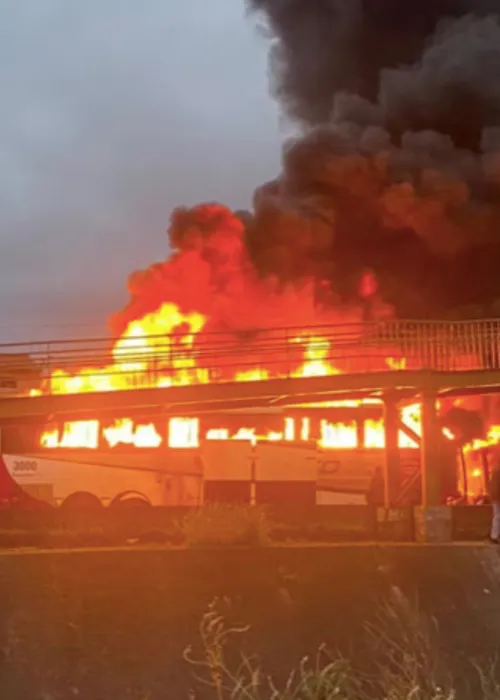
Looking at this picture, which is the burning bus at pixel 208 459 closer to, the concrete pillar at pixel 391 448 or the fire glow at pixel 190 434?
the fire glow at pixel 190 434

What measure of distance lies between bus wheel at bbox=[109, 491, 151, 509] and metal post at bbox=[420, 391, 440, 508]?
21.5 feet

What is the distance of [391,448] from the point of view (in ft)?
62.4

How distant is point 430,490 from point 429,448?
89 centimetres

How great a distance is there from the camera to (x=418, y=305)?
120ft

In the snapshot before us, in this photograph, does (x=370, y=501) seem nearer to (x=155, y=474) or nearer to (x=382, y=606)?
(x=155, y=474)

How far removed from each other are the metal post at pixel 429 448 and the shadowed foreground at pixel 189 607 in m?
5.72

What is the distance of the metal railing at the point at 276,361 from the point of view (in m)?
20.5

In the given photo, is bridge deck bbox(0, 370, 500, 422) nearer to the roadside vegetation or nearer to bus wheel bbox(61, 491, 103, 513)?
bus wheel bbox(61, 491, 103, 513)

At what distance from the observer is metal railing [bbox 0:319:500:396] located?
806 inches

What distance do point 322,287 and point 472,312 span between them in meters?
6.42

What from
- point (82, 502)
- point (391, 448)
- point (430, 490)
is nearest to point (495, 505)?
point (430, 490)

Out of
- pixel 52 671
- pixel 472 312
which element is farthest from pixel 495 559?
pixel 472 312

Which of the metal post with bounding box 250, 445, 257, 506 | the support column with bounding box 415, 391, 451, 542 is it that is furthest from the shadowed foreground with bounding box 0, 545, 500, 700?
the metal post with bounding box 250, 445, 257, 506

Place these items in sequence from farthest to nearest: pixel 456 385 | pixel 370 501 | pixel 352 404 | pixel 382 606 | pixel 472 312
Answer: pixel 472 312 < pixel 352 404 < pixel 370 501 < pixel 456 385 < pixel 382 606
